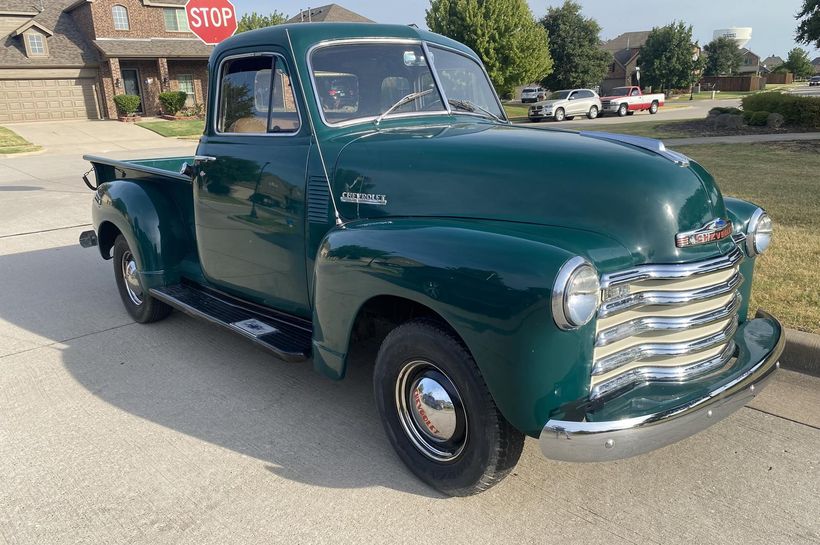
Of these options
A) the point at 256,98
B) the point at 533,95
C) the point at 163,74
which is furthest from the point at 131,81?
the point at 256,98

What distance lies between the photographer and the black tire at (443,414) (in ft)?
8.20

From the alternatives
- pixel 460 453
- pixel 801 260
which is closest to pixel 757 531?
pixel 460 453

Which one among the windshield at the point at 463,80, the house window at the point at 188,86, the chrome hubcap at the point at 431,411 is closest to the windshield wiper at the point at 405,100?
the windshield at the point at 463,80

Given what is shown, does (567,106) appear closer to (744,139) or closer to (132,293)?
(744,139)

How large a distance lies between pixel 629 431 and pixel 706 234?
3.18 ft

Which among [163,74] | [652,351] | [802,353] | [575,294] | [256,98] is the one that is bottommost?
[802,353]

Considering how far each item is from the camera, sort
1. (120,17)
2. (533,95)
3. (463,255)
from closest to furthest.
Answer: (463,255), (120,17), (533,95)

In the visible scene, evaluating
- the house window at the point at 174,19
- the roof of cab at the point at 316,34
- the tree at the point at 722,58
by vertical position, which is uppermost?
the house window at the point at 174,19

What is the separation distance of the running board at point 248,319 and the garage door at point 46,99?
29.9 metres

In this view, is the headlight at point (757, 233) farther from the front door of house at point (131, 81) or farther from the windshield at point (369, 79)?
the front door of house at point (131, 81)

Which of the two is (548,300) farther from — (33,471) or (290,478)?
(33,471)

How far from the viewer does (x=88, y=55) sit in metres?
29.8

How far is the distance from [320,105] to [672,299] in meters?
2.05

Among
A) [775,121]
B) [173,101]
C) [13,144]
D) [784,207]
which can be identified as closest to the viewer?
[784,207]
